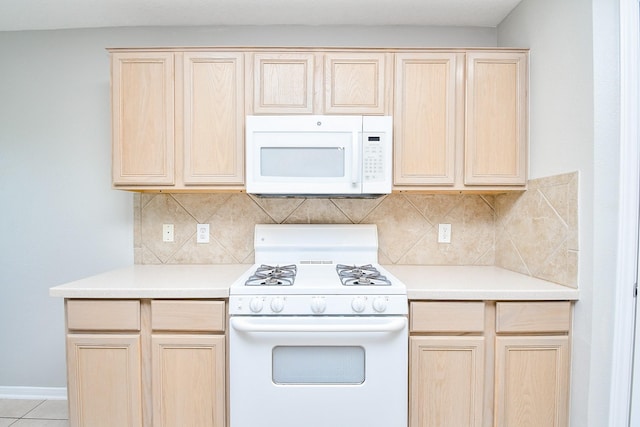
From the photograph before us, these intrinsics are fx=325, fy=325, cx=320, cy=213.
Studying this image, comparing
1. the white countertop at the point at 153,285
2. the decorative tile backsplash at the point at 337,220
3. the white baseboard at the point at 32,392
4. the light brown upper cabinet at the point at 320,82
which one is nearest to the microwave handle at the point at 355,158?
the light brown upper cabinet at the point at 320,82

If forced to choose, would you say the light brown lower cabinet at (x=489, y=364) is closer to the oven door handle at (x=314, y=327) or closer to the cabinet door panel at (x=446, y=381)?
the cabinet door panel at (x=446, y=381)

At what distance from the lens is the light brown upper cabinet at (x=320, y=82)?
5.75ft

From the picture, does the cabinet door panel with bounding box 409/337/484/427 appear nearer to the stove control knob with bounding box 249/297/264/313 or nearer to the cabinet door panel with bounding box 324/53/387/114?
the stove control knob with bounding box 249/297/264/313

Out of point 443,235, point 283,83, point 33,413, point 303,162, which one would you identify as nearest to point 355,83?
point 283,83

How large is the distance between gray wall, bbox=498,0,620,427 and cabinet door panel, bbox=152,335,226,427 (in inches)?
61.5

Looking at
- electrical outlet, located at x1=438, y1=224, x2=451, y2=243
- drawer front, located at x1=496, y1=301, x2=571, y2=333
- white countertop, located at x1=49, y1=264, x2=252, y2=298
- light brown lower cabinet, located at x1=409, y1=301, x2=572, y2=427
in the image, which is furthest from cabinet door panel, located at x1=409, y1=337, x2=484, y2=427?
white countertop, located at x1=49, y1=264, x2=252, y2=298

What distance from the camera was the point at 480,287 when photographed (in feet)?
4.93

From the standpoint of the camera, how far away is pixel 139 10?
192 centimetres

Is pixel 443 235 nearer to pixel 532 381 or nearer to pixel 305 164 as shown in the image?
pixel 532 381

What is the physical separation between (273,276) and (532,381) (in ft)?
4.13

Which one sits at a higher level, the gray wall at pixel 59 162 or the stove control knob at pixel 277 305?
the gray wall at pixel 59 162

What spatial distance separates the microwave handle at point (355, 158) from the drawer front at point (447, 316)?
68cm

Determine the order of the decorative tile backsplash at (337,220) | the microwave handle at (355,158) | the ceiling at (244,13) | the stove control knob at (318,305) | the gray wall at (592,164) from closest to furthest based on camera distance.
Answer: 1. the gray wall at (592,164)
2. the stove control knob at (318,305)
3. the microwave handle at (355,158)
4. the ceiling at (244,13)
5. the decorative tile backsplash at (337,220)

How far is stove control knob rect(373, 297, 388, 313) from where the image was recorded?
1.42 m
